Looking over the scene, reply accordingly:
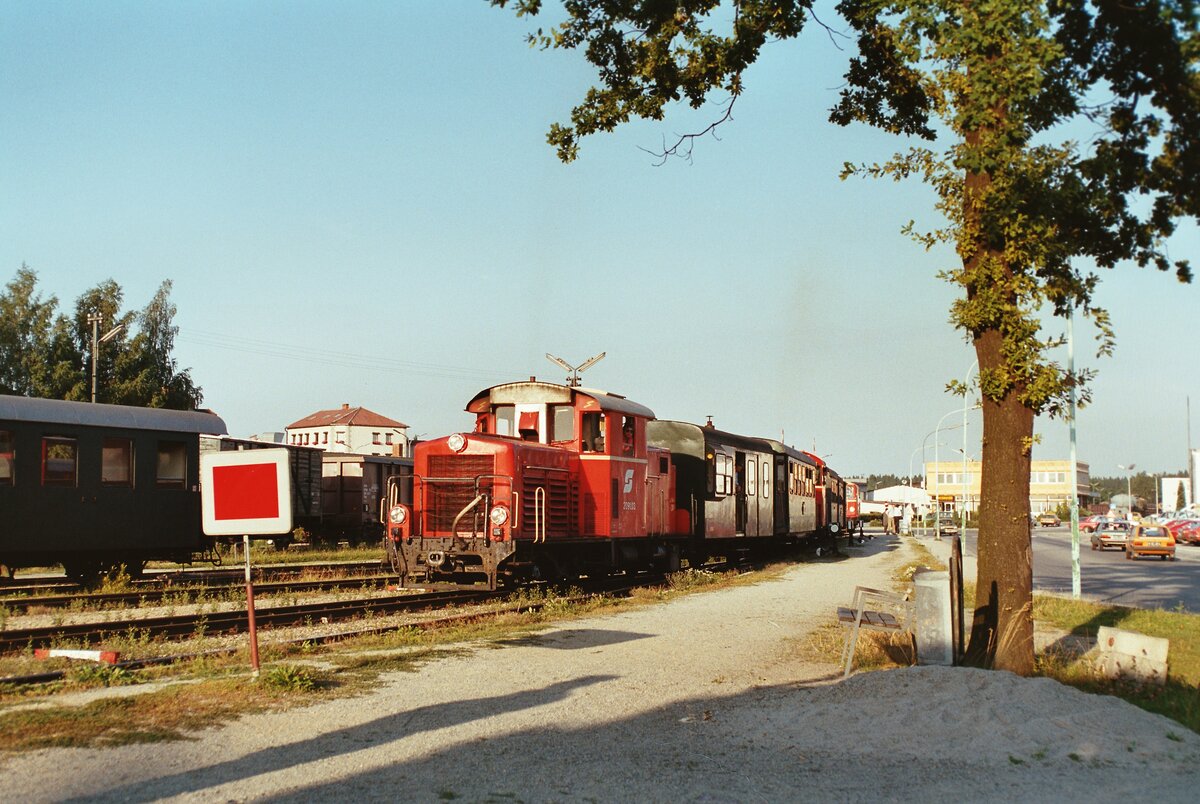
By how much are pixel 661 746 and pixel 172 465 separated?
15584 mm

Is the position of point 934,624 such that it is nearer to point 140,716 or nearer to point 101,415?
point 140,716

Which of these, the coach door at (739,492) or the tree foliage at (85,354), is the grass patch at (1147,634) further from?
the tree foliage at (85,354)

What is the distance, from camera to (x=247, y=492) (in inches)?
351

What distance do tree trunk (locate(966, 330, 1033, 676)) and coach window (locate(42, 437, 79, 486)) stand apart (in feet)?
49.8

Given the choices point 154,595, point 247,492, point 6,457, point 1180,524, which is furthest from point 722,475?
point 1180,524

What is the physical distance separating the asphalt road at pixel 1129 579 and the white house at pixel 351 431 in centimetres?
6051

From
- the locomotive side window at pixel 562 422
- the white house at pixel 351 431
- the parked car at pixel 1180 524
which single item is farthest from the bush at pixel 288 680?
the white house at pixel 351 431

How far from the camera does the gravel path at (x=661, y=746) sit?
6.30 metres

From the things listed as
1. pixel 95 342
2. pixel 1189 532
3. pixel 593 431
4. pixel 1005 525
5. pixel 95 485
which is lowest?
pixel 1189 532

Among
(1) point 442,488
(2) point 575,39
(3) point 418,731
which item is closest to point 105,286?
(1) point 442,488

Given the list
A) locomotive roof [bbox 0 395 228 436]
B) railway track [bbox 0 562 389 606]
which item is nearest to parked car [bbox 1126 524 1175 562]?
railway track [bbox 0 562 389 606]

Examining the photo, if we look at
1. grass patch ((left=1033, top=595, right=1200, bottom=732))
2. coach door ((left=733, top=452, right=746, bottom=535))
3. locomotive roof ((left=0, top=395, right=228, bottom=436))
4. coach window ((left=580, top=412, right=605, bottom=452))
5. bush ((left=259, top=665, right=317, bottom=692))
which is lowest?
grass patch ((left=1033, top=595, right=1200, bottom=732))

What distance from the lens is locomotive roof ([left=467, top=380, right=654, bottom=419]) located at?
60.2ft

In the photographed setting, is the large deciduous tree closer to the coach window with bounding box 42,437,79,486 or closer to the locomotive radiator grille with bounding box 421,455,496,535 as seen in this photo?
the locomotive radiator grille with bounding box 421,455,496,535
